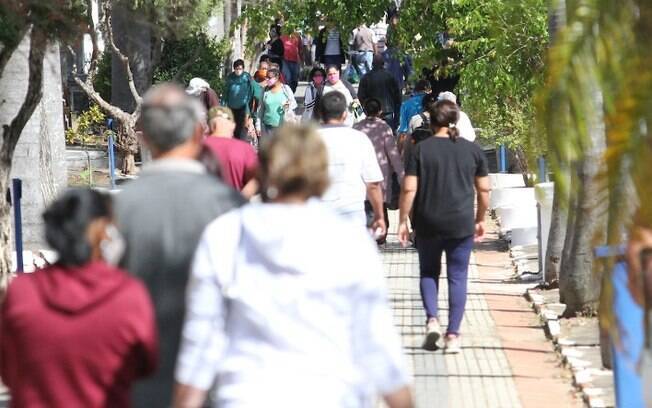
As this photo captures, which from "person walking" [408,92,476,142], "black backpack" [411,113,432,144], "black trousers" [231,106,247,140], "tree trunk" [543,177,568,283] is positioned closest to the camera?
"tree trunk" [543,177,568,283]

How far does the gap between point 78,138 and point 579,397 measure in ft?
59.7

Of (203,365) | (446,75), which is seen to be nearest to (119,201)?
(203,365)

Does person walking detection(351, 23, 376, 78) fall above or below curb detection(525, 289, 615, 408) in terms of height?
above

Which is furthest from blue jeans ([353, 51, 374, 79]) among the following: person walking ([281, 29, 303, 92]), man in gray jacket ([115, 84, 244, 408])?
man in gray jacket ([115, 84, 244, 408])

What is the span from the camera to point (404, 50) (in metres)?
18.5

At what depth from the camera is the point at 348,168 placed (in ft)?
33.9

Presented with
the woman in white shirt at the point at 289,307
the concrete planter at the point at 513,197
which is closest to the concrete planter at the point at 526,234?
the concrete planter at the point at 513,197

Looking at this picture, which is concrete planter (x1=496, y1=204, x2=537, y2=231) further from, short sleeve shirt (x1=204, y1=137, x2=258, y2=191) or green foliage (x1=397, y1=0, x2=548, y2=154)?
short sleeve shirt (x1=204, y1=137, x2=258, y2=191)

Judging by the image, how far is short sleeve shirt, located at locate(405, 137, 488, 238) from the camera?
10.6 metres

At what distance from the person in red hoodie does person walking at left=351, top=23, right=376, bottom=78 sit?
82.0ft

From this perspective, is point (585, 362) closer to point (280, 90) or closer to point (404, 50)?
point (404, 50)

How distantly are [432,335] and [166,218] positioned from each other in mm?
5829

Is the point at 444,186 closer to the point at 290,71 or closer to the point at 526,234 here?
the point at 526,234

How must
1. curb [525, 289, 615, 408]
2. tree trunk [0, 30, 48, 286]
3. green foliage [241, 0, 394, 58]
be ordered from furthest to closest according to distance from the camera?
green foliage [241, 0, 394, 58] < tree trunk [0, 30, 48, 286] < curb [525, 289, 615, 408]
